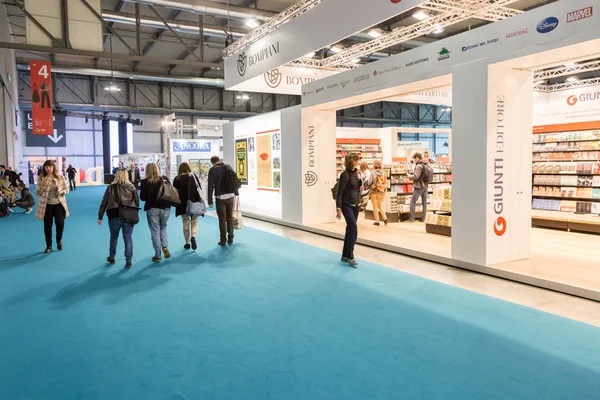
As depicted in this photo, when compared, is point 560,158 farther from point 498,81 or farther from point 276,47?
point 276,47

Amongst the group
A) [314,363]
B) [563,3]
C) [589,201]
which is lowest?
[314,363]

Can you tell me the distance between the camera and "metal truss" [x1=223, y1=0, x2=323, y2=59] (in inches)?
324

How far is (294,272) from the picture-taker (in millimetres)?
6117

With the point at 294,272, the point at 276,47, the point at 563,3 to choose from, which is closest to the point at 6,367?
the point at 294,272

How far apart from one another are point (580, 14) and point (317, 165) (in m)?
6.29

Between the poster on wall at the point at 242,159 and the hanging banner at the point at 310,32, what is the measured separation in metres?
2.71

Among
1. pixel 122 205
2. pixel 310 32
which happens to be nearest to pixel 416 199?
pixel 310 32

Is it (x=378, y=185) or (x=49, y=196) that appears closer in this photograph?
(x=49, y=196)

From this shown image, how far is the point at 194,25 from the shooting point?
14258 mm

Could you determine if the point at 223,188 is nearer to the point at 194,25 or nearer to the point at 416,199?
the point at 416,199

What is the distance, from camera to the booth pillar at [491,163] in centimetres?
587

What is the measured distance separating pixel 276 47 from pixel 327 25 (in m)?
1.73

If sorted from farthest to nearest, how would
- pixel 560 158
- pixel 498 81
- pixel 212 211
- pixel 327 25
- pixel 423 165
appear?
pixel 212 211
pixel 560 158
pixel 423 165
pixel 327 25
pixel 498 81

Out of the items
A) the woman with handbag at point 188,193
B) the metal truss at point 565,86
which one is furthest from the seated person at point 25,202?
the metal truss at point 565,86
